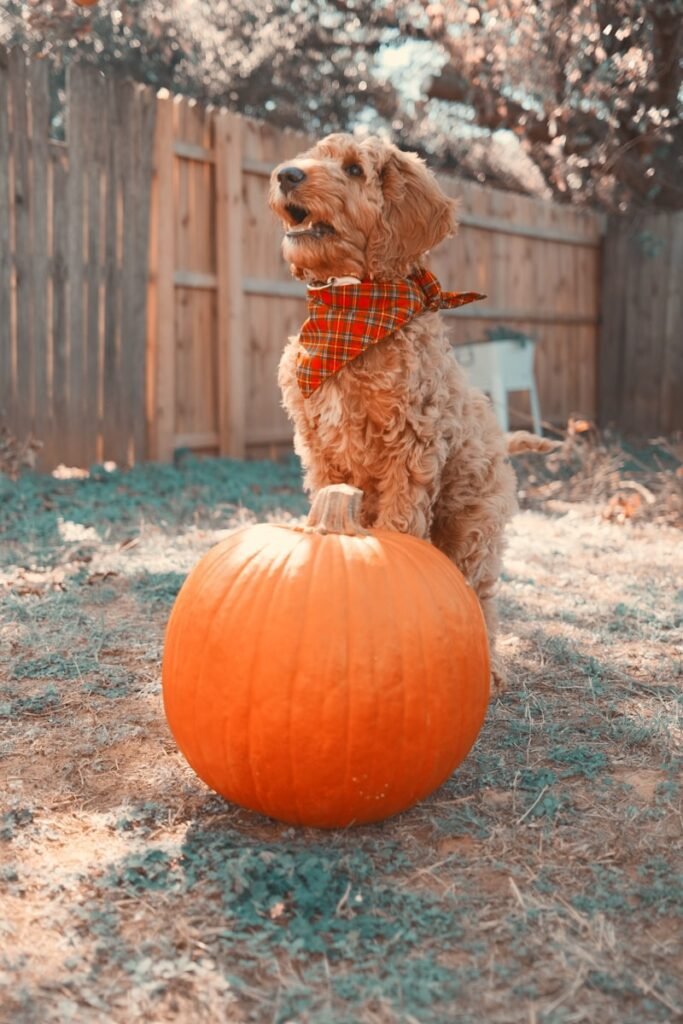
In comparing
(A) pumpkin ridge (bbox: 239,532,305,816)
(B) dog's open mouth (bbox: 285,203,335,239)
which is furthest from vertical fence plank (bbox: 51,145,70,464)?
(A) pumpkin ridge (bbox: 239,532,305,816)

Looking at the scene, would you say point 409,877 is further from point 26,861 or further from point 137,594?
point 137,594

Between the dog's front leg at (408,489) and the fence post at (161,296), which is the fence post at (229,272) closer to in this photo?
the fence post at (161,296)

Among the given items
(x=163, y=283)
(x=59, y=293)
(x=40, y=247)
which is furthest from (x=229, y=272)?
(x=40, y=247)

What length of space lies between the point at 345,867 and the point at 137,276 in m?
6.28

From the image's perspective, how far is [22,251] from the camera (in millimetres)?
6691

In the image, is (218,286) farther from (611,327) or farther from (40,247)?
(611,327)

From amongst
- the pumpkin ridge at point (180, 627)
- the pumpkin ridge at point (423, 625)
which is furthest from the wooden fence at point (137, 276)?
the pumpkin ridge at point (423, 625)

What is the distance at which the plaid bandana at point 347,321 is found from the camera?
2.95m

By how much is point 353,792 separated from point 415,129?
1259 cm

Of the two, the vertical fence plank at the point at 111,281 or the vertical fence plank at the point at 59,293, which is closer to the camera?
the vertical fence plank at the point at 59,293

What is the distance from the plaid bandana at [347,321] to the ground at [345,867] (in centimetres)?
126

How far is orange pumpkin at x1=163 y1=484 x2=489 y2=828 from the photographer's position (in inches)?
84.1

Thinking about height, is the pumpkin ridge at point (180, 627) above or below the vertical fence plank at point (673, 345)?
below

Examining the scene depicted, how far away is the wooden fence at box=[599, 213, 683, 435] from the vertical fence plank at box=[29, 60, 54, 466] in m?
7.98
